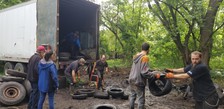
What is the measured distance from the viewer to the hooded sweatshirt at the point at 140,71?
5660 mm

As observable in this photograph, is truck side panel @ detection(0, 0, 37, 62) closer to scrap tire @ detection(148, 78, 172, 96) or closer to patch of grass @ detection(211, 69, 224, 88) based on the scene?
scrap tire @ detection(148, 78, 172, 96)

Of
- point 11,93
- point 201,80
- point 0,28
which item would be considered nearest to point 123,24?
point 0,28

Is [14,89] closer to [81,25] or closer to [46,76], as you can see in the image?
[46,76]

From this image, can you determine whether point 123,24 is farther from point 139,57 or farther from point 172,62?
point 139,57

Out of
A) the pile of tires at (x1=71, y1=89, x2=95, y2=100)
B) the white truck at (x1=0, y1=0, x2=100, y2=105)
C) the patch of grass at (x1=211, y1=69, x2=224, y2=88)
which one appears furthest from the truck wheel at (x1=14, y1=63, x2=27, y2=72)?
the patch of grass at (x1=211, y1=69, x2=224, y2=88)

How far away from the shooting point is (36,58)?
6152 mm

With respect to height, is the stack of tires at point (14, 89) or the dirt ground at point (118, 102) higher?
the stack of tires at point (14, 89)

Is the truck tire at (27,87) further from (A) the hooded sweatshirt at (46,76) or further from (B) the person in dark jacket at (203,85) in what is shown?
(B) the person in dark jacket at (203,85)

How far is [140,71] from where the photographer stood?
574cm

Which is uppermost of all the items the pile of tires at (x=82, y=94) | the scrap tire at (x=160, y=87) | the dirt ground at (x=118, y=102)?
the scrap tire at (x=160, y=87)

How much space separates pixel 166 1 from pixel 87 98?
5.61m

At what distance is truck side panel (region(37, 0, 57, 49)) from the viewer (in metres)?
9.30

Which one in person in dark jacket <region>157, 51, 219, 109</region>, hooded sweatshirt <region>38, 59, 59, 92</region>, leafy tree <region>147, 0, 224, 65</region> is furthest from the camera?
leafy tree <region>147, 0, 224, 65</region>

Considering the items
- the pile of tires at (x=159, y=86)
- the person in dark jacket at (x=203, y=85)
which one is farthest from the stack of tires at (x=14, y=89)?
the person in dark jacket at (x=203, y=85)
